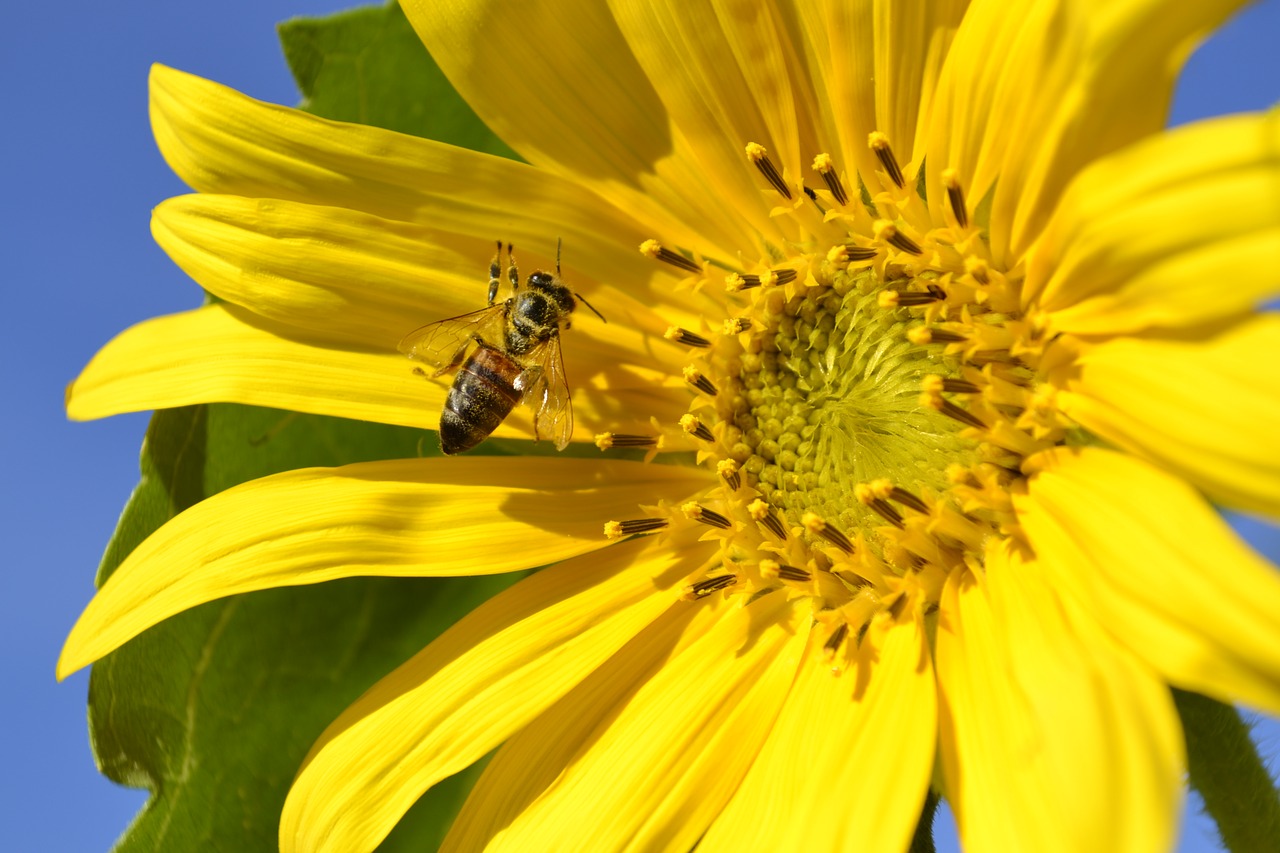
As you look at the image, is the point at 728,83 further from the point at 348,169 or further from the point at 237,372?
the point at 237,372

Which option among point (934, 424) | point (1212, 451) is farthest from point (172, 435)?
point (1212, 451)

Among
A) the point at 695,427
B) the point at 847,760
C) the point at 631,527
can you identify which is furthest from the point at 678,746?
the point at 695,427

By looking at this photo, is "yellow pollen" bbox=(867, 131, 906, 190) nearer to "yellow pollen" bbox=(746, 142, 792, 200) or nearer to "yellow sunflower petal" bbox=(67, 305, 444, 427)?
"yellow pollen" bbox=(746, 142, 792, 200)

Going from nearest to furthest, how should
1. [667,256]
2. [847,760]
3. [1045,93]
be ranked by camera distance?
[1045,93] → [847,760] → [667,256]

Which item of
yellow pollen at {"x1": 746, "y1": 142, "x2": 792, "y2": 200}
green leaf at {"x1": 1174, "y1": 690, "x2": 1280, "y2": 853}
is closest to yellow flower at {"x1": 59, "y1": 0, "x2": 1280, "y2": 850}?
yellow pollen at {"x1": 746, "y1": 142, "x2": 792, "y2": 200}

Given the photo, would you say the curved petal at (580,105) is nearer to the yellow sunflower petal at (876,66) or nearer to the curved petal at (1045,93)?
the yellow sunflower petal at (876,66)

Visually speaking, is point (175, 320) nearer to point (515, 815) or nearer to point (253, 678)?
point (253, 678)
